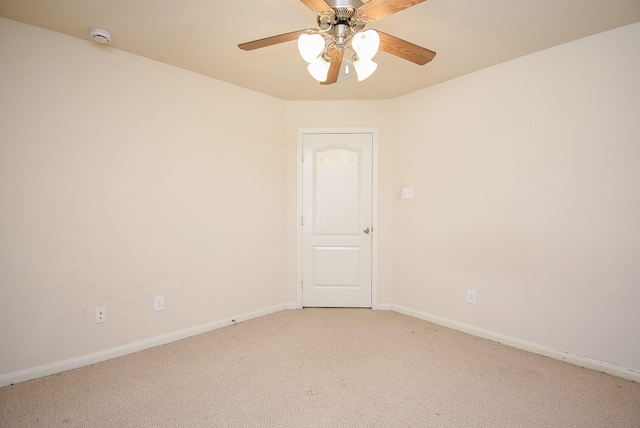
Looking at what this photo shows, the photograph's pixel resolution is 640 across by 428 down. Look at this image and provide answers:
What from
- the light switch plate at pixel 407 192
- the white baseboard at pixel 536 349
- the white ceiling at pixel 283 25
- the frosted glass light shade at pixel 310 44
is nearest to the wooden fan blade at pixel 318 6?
the frosted glass light shade at pixel 310 44

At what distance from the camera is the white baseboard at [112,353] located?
2045 mm

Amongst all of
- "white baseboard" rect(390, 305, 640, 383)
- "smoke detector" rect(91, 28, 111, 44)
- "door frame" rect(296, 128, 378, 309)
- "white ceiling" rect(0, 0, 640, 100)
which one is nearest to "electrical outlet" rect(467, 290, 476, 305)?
"white baseboard" rect(390, 305, 640, 383)

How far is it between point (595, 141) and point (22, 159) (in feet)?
12.9

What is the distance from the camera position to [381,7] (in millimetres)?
1440

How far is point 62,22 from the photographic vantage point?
208cm

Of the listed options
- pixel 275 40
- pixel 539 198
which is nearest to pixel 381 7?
pixel 275 40

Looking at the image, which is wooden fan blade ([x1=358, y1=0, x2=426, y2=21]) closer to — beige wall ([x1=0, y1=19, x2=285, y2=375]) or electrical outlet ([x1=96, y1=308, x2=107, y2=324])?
beige wall ([x1=0, y1=19, x2=285, y2=375])

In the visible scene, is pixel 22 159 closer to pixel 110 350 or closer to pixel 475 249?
pixel 110 350

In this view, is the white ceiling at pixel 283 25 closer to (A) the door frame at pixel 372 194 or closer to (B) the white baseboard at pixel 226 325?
(A) the door frame at pixel 372 194

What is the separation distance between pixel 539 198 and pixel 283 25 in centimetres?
232

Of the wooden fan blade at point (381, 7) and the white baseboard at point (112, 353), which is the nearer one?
the wooden fan blade at point (381, 7)

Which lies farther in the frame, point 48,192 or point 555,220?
point 555,220

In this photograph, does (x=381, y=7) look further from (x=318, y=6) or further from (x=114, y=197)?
(x=114, y=197)

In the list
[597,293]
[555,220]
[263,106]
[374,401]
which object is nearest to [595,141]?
[555,220]
